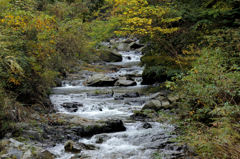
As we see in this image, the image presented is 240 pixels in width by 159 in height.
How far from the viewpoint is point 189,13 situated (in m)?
13.1

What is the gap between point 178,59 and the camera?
11.1 metres

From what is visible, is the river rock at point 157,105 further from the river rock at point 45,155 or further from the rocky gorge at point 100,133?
the river rock at point 45,155

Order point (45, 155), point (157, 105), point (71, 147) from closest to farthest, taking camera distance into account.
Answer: point (45, 155)
point (71, 147)
point (157, 105)

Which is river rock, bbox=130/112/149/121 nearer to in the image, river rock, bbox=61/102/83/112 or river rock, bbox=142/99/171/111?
river rock, bbox=142/99/171/111

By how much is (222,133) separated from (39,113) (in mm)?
6438

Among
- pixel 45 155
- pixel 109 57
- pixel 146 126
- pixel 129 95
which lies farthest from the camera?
pixel 109 57

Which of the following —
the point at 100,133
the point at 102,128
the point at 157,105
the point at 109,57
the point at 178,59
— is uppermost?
the point at 178,59

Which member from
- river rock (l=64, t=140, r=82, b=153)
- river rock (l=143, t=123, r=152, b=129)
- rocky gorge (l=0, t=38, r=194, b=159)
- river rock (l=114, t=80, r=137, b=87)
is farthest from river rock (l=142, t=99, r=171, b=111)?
river rock (l=114, t=80, r=137, b=87)

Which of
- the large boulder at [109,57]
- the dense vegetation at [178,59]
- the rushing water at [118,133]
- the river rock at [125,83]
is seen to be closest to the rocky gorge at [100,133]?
the rushing water at [118,133]

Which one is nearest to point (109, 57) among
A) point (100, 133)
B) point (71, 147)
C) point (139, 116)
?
point (139, 116)

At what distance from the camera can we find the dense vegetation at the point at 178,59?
4.86 m

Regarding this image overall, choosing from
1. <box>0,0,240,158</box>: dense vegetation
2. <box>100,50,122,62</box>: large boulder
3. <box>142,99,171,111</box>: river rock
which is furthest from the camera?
<box>100,50,122,62</box>: large boulder

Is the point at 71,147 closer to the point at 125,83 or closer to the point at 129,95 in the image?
the point at 129,95

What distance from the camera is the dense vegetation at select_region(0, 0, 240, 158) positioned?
4.86 meters
